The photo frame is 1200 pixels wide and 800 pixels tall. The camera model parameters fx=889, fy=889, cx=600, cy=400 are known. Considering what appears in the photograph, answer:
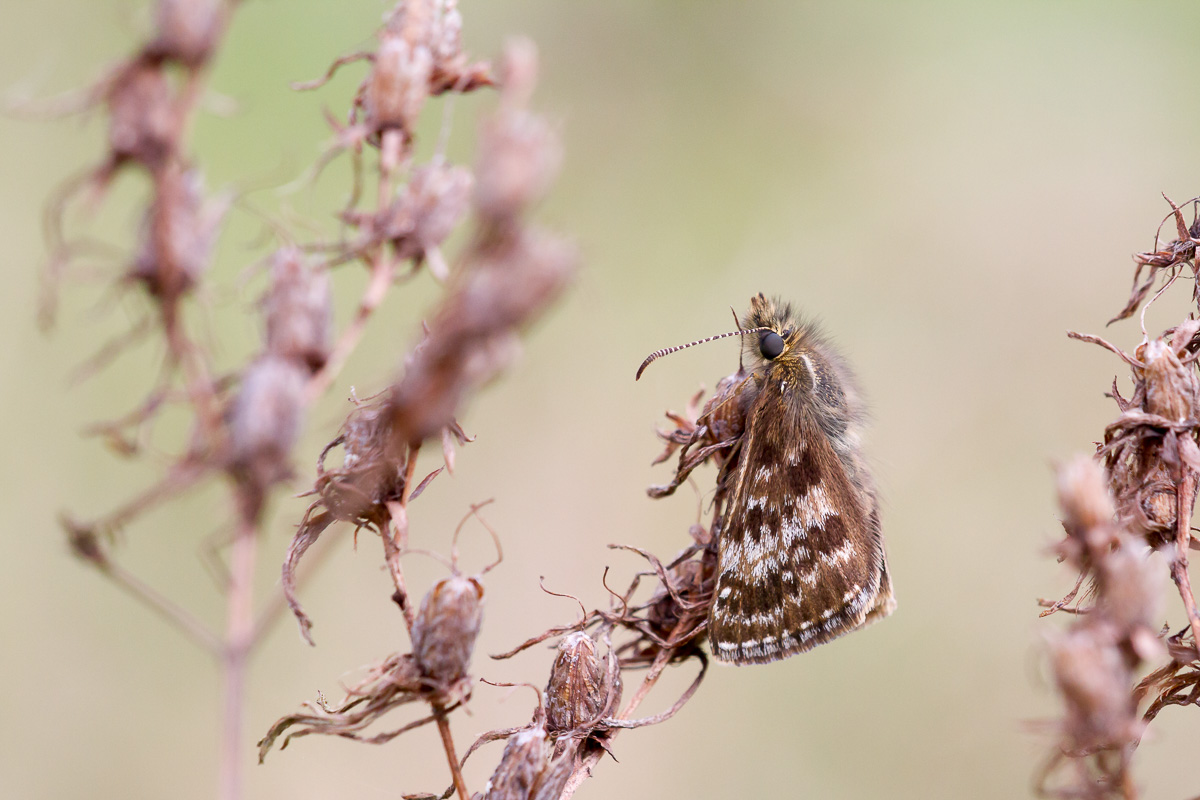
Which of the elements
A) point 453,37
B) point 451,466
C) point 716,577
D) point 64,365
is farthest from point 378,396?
point 64,365

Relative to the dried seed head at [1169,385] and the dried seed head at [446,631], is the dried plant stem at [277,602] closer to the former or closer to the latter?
the dried seed head at [446,631]

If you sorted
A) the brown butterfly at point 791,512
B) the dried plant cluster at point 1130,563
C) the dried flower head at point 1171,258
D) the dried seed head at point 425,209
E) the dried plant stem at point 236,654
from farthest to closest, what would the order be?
the brown butterfly at point 791,512 < the dried flower head at point 1171,258 < the dried seed head at point 425,209 < the dried plant cluster at point 1130,563 < the dried plant stem at point 236,654

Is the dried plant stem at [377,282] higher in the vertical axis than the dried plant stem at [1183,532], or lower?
higher

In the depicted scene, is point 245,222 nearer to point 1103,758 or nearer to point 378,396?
point 378,396

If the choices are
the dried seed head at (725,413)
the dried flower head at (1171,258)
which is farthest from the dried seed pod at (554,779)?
the dried flower head at (1171,258)

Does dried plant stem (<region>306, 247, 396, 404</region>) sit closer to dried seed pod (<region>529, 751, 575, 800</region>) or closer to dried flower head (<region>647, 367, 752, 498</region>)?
dried seed pod (<region>529, 751, 575, 800</region>)

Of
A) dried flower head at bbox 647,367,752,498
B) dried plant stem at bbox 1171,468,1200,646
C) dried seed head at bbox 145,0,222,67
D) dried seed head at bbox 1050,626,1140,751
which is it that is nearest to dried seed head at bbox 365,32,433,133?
dried seed head at bbox 145,0,222,67

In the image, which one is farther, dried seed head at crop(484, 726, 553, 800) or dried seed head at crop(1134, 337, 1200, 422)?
dried seed head at crop(1134, 337, 1200, 422)
